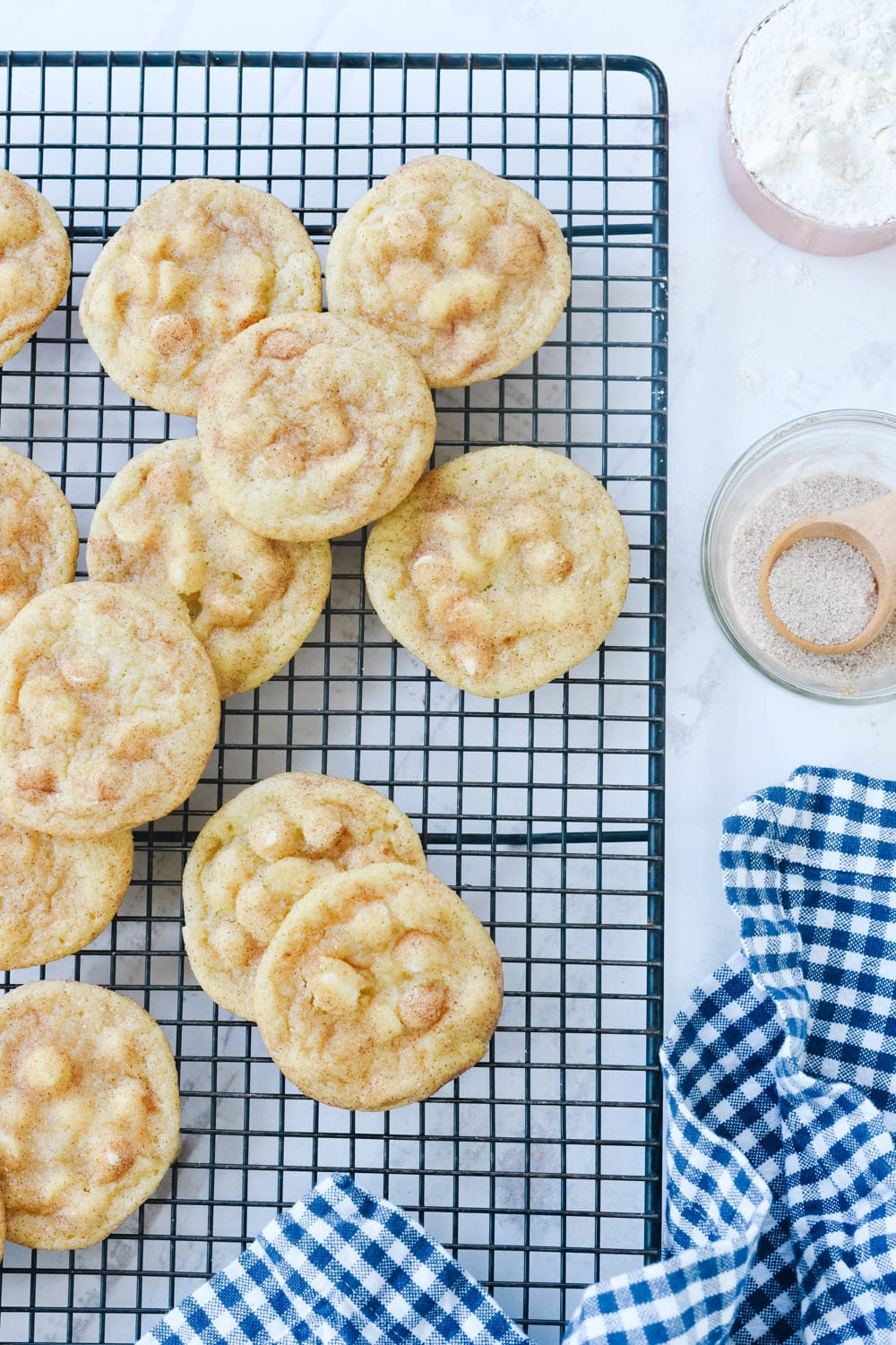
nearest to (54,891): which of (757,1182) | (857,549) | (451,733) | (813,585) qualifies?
(451,733)

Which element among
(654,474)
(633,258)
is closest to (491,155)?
(633,258)

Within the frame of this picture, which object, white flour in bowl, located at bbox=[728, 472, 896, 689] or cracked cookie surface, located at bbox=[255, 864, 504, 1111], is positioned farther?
white flour in bowl, located at bbox=[728, 472, 896, 689]

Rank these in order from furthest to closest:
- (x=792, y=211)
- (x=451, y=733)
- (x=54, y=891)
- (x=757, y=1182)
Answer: (x=451, y=733) < (x=792, y=211) < (x=54, y=891) < (x=757, y=1182)

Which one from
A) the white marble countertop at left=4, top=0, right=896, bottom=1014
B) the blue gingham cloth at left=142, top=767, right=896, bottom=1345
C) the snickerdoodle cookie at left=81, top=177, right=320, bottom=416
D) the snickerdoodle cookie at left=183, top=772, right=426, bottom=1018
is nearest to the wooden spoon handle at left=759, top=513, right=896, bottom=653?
the white marble countertop at left=4, top=0, right=896, bottom=1014

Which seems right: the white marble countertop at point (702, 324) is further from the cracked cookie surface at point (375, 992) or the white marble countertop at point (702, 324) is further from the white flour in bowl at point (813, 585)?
the cracked cookie surface at point (375, 992)

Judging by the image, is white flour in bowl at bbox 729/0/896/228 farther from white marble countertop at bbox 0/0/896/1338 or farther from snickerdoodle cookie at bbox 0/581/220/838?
snickerdoodle cookie at bbox 0/581/220/838

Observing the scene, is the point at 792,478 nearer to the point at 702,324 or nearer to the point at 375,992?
the point at 702,324

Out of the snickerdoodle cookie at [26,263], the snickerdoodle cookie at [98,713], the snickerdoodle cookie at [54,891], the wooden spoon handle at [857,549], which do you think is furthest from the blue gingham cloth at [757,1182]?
the snickerdoodle cookie at [26,263]
